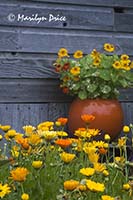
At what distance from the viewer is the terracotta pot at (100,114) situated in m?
3.84

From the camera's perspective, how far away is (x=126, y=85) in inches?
155

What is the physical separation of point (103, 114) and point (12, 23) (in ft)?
3.01

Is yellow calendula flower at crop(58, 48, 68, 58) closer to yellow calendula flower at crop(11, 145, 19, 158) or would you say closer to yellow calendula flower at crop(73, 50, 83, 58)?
yellow calendula flower at crop(73, 50, 83, 58)

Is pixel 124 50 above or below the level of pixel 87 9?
below

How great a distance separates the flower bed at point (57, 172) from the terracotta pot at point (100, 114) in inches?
69.2

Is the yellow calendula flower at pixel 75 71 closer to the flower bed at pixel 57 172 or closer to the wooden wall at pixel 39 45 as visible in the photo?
the wooden wall at pixel 39 45

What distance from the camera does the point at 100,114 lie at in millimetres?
3844

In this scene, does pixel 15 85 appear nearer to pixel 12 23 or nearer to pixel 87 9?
pixel 12 23

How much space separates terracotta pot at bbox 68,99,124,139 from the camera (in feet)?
12.6

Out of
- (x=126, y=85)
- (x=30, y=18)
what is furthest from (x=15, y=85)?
(x=126, y=85)

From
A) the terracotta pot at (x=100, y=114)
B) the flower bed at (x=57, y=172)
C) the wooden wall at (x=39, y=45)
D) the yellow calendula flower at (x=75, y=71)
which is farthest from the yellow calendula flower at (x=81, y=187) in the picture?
the wooden wall at (x=39, y=45)

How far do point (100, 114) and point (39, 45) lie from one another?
2.28ft

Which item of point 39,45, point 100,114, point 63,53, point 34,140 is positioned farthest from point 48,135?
→ point 39,45

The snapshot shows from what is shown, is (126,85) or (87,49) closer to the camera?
(126,85)
